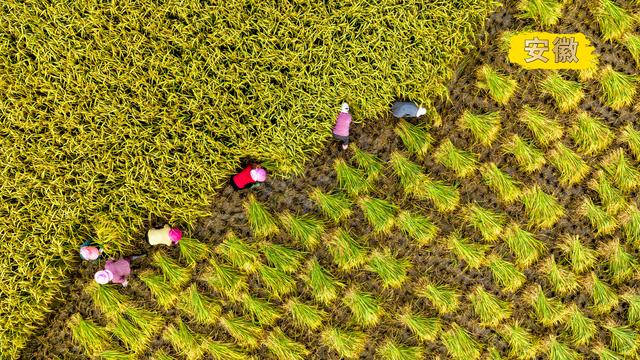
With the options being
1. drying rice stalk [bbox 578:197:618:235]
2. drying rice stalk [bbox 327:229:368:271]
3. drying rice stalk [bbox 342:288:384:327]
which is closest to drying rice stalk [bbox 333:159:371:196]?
drying rice stalk [bbox 327:229:368:271]

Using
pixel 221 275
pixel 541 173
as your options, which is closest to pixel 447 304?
pixel 541 173

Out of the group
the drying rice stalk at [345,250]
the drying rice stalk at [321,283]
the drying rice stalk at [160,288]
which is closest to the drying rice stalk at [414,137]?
the drying rice stalk at [345,250]

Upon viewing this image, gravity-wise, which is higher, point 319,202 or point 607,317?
point 319,202

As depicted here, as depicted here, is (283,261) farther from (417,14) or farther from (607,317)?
(607,317)

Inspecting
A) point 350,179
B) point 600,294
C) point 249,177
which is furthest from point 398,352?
point 249,177

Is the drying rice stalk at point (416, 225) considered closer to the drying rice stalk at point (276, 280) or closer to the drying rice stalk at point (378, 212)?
the drying rice stalk at point (378, 212)

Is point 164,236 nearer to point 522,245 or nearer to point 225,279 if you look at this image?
point 225,279
